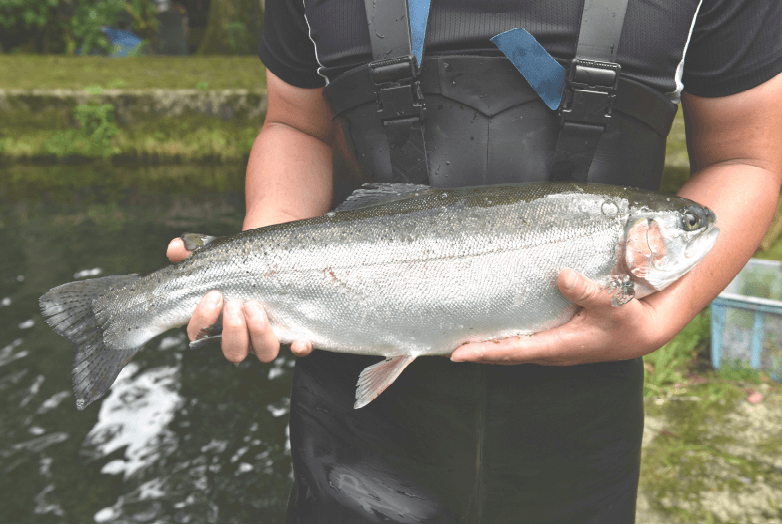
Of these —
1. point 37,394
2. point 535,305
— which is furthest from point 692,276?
point 37,394

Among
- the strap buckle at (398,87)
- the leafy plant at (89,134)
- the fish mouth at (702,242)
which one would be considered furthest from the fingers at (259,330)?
the leafy plant at (89,134)

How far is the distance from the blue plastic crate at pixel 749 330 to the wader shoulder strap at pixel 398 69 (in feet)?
9.69

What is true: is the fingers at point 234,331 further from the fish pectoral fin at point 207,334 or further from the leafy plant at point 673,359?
the leafy plant at point 673,359

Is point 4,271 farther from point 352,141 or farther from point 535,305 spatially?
point 535,305

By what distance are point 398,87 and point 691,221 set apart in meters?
0.81

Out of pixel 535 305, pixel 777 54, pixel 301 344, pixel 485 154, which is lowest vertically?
pixel 301 344

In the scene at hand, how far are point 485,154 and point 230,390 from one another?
3.63 meters

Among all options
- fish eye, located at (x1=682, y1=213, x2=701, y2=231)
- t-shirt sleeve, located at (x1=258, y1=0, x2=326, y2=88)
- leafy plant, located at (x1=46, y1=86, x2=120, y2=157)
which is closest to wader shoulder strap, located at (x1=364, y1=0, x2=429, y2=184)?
t-shirt sleeve, located at (x1=258, y1=0, x2=326, y2=88)

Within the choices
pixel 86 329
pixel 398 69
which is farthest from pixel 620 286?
pixel 86 329

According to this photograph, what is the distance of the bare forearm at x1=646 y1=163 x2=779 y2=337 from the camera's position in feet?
4.85

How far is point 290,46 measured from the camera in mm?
1689

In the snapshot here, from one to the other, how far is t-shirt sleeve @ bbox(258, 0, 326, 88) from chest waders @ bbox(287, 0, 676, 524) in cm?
21

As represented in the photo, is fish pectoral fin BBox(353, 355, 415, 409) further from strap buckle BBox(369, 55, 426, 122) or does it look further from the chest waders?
strap buckle BBox(369, 55, 426, 122)

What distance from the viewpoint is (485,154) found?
147 centimetres
